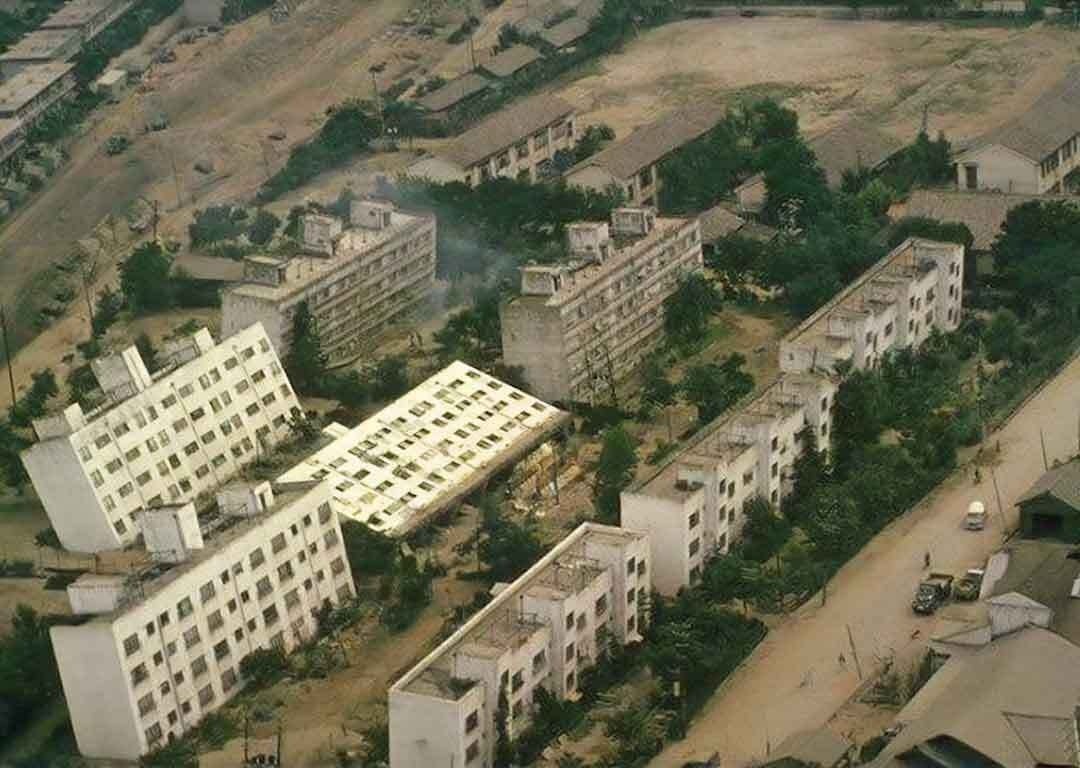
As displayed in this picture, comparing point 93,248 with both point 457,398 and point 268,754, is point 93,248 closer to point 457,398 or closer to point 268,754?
point 457,398

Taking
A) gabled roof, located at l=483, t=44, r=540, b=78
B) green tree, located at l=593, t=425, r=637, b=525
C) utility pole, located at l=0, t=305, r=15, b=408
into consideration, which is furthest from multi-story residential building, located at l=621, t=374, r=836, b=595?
gabled roof, located at l=483, t=44, r=540, b=78

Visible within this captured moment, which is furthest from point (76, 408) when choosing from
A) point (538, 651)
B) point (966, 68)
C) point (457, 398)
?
point (966, 68)

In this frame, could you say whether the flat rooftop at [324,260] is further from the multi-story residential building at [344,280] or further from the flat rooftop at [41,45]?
the flat rooftop at [41,45]

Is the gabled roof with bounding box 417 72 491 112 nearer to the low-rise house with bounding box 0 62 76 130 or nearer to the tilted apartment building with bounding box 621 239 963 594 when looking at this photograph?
the low-rise house with bounding box 0 62 76 130

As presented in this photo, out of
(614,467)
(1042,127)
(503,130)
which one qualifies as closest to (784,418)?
(614,467)

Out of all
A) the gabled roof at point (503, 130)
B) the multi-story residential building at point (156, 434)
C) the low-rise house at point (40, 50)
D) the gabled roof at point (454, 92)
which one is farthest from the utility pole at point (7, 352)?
the low-rise house at point (40, 50)

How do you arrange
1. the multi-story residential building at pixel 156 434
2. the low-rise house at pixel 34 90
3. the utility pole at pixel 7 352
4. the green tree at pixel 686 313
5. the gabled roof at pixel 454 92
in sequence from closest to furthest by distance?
the multi-story residential building at pixel 156 434 → the green tree at pixel 686 313 → the utility pole at pixel 7 352 → the gabled roof at pixel 454 92 → the low-rise house at pixel 34 90

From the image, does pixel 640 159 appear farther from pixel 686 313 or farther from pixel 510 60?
pixel 510 60
